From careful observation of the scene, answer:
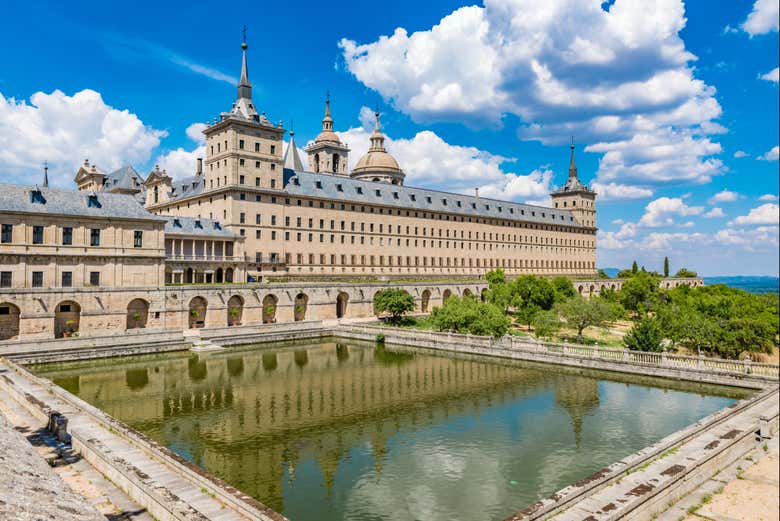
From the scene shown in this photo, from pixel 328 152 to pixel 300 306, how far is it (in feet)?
179

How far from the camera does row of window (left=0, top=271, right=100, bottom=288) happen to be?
139 feet

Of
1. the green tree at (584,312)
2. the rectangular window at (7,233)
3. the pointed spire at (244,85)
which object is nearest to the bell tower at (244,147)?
the pointed spire at (244,85)

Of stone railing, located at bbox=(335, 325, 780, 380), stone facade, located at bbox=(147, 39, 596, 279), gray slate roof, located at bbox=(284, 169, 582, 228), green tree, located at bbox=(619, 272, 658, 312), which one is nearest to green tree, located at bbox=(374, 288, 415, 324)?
stone railing, located at bbox=(335, 325, 780, 380)

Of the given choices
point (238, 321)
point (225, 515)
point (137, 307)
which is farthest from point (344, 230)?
point (225, 515)

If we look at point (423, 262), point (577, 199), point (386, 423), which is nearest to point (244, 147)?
point (423, 262)

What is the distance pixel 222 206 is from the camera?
2601 inches

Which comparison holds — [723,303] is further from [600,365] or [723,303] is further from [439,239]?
[439,239]

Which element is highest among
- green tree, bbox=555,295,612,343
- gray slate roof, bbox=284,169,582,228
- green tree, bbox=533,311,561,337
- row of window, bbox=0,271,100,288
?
gray slate roof, bbox=284,169,582,228

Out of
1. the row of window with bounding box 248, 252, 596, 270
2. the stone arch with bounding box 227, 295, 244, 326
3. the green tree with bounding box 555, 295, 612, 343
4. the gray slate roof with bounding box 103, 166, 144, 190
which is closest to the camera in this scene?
the green tree with bounding box 555, 295, 612, 343

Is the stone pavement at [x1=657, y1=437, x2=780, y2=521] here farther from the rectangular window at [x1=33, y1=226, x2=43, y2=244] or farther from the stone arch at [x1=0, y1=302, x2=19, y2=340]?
the rectangular window at [x1=33, y1=226, x2=43, y2=244]

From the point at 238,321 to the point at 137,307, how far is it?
9939mm

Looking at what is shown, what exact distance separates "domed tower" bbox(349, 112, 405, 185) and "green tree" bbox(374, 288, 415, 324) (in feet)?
158

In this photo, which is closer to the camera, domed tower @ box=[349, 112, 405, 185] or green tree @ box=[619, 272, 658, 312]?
green tree @ box=[619, 272, 658, 312]

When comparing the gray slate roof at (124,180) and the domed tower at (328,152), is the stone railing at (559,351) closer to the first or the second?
the gray slate roof at (124,180)
